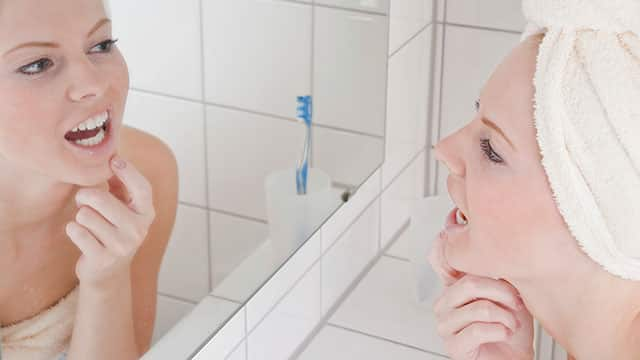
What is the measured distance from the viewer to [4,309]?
0.87 metres

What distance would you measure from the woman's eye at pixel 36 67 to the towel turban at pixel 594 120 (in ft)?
1.32

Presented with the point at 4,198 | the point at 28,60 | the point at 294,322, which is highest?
the point at 28,60

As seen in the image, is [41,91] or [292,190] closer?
[41,91]

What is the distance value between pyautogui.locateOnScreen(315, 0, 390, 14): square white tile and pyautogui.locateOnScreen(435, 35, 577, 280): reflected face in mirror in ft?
1.57

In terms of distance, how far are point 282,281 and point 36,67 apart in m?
0.64

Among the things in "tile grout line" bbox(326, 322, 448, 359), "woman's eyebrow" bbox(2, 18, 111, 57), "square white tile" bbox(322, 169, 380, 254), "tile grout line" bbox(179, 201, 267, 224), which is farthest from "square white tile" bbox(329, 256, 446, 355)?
"woman's eyebrow" bbox(2, 18, 111, 57)

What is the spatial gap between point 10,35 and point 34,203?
145 mm

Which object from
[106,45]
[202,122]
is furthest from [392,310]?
[106,45]

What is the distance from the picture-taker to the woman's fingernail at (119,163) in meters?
0.93

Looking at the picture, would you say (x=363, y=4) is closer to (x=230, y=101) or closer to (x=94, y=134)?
(x=230, y=101)

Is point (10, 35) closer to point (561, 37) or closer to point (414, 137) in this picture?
point (561, 37)

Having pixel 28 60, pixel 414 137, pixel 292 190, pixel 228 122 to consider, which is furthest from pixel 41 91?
pixel 414 137

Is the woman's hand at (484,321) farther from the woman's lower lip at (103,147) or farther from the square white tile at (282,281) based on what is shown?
the woman's lower lip at (103,147)

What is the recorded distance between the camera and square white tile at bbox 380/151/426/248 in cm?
177
